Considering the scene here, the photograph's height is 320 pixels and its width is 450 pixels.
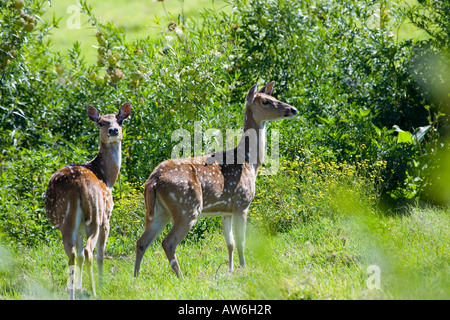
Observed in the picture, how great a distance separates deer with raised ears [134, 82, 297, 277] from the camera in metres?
6.78

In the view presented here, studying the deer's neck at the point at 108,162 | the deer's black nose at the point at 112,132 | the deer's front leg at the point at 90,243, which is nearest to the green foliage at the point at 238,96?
the deer's neck at the point at 108,162

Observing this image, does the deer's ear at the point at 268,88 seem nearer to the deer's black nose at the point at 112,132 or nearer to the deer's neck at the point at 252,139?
the deer's neck at the point at 252,139

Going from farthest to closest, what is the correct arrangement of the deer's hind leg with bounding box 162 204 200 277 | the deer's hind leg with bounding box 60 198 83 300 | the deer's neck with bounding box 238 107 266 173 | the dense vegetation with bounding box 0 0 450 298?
the dense vegetation with bounding box 0 0 450 298
the deer's neck with bounding box 238 107 266 173
the deer's hind leg with bounding box 162 204 200 277
the deer's hind leg with bounding box 60 198 83 300

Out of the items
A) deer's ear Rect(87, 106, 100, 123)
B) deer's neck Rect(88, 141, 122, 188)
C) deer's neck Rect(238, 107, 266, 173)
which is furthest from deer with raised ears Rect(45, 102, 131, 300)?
deer's neck Rect(238, 107, 266, 173)

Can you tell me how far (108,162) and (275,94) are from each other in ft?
12.9

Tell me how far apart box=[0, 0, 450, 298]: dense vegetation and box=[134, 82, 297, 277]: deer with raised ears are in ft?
2.35

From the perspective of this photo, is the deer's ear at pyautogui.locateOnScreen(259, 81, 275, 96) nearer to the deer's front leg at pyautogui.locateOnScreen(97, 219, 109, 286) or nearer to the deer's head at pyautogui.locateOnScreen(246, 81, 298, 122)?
the deer's head at pyautogui.locateOnScreen(246, 81, 298, 122)

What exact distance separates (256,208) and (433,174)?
7.64 ft

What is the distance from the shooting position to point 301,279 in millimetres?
5738

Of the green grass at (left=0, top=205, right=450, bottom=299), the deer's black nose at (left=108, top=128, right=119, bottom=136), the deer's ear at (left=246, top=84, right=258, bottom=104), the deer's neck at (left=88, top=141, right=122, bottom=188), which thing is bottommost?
the green grass at (left=0, top=205, right=450, bottom=299)

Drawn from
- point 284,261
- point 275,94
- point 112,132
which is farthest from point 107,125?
point 275,94

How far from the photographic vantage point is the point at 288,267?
6352mm
